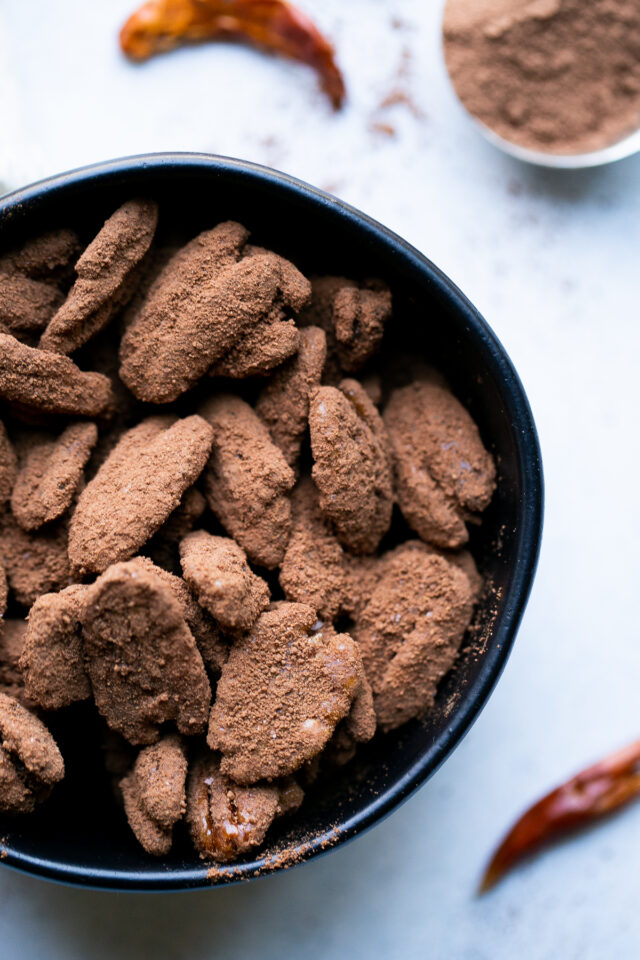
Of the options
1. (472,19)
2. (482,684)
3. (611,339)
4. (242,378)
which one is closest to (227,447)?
(242,378)

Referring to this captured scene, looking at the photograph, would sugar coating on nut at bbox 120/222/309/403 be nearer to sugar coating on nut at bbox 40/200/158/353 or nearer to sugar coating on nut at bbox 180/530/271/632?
sugar coating on nut at bbox 40/200/158/353

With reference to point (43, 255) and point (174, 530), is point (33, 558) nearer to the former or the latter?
point (174, 530)

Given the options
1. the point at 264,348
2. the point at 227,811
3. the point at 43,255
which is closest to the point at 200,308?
the point at 264,348

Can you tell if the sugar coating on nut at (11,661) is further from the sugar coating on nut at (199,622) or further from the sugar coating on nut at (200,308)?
the sugar coating on nut at (200,308)

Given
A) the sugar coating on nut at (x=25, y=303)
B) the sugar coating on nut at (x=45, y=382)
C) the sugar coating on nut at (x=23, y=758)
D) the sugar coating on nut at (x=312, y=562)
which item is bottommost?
the sugar coating on nut at (x=23, y=758)

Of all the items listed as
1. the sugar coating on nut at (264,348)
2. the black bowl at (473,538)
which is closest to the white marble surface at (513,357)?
the black bowl at (473,538)
